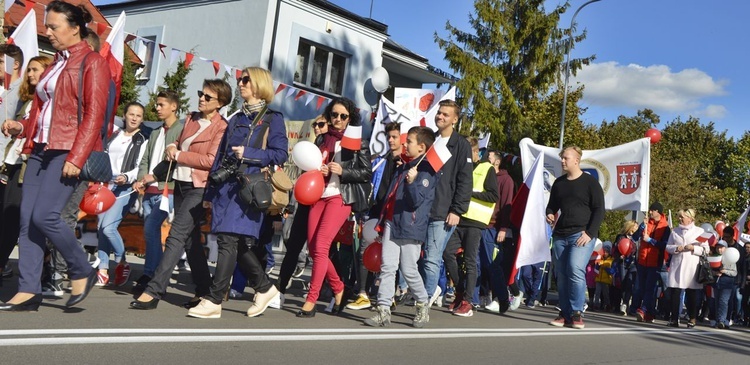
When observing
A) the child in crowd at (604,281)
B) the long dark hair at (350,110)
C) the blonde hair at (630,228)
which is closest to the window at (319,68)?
the child in crowd at (604,281)

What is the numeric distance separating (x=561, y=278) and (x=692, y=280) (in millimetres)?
3487

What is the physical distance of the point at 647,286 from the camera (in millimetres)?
12758

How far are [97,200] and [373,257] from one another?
2697 mm

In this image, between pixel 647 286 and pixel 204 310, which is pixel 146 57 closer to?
pixel 647 286

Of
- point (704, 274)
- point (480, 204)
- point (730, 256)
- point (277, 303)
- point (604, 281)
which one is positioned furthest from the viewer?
point (604, 281)

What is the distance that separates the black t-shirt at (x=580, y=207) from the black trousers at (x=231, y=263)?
12.4ft

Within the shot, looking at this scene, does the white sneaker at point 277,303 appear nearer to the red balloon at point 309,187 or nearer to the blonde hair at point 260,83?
the red balloon at point 309,187

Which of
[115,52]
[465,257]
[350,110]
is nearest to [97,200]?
[115,52]

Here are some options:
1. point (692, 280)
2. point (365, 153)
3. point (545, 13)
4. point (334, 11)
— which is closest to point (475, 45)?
point (545, 13)

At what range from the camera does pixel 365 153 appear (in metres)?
7.65

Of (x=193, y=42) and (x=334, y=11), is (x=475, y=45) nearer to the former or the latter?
(x=334, y=11)

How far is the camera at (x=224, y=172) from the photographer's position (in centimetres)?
672

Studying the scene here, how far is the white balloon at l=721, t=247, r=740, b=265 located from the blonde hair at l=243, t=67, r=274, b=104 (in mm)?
9258

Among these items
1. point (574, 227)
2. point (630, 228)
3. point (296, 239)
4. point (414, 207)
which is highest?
point (630, 228)
